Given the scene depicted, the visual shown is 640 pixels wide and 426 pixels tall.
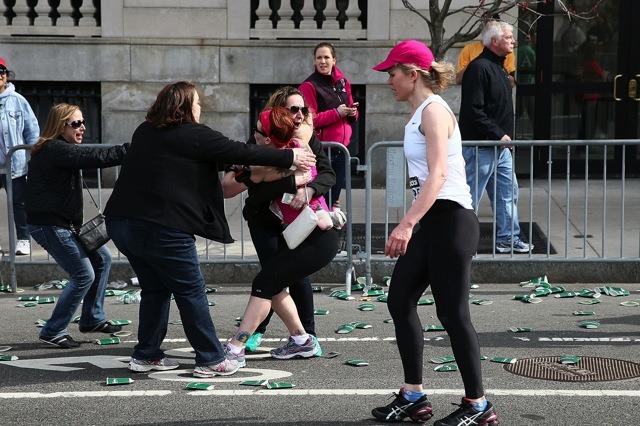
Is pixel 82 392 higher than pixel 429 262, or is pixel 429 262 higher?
pixel 429 262

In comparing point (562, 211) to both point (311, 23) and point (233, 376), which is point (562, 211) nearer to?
point (311, 23)

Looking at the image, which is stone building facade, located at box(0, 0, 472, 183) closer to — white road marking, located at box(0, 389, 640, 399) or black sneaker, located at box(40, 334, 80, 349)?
black sneaker, located at box(40, 334, 80, 349)

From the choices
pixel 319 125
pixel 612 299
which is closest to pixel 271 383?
pixel 612 299

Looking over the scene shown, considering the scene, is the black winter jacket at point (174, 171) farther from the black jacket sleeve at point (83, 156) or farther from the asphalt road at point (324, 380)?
the asphalt road at point (324, 380)

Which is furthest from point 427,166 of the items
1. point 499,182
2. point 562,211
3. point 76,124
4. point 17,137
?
point 562,211

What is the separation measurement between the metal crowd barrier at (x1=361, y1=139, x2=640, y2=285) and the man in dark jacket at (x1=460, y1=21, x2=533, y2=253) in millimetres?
124

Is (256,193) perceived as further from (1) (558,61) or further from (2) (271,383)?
(1) (558,61)

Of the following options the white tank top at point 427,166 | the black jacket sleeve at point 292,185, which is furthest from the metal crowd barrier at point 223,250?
the white tank top at point 427,166

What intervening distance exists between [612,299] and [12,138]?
5324 millimetres

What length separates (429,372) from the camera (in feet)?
21.7

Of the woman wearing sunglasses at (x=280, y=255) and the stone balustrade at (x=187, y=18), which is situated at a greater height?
the stone balustrade at (x=187, y=18)

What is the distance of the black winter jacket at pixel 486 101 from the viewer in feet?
33.0

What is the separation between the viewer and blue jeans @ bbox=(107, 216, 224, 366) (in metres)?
6.38

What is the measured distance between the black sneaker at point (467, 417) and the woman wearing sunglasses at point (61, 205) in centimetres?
286
